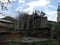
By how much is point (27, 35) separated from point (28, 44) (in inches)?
197

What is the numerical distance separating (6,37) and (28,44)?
3.84 meters

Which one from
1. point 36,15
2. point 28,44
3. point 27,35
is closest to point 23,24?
point 36,15

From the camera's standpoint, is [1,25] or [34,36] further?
[1,25]

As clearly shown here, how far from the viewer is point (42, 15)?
20.4 meters

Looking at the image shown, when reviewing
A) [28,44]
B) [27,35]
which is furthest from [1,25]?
[28,44]

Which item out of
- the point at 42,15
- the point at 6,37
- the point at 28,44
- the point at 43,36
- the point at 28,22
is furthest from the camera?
the point at 42,15

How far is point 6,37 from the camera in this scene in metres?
13.8

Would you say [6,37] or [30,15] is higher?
[30,15]

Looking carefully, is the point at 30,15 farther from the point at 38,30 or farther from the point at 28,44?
the point at 28,44

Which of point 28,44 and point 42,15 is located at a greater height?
point 42,15

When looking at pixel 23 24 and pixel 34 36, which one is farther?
pixel 23 24

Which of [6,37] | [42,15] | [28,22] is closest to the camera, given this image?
[6,37]

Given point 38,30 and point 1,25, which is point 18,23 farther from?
point 38,30

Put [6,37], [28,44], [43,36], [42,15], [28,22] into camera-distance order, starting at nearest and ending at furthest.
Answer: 1. [28,44]
2. [6,37]
3. [43,36]
4. [28,22]
5. [42,15]
